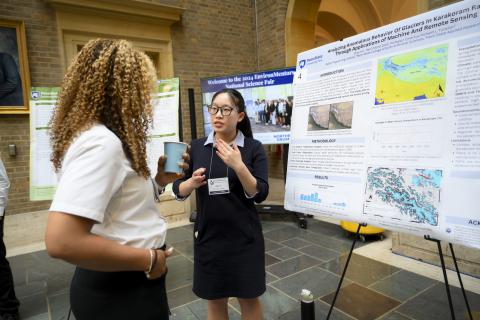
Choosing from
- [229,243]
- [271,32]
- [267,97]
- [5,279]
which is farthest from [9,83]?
[271,32]

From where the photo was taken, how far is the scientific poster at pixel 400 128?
52.9 inches

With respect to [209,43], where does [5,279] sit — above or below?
below

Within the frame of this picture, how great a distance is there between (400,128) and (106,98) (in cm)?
131

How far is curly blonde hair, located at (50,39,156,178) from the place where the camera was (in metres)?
0.97

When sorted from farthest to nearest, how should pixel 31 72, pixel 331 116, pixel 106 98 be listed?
pixel 31 72 → pixel 331 116 → pixel 106 98

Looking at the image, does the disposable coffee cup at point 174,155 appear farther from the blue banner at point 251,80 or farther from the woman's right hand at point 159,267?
the blue banner at point 251,80

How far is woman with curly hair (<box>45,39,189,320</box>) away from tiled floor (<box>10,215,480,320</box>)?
1672 mm

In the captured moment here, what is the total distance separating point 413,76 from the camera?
4.94 ft

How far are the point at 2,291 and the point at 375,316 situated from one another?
2864mm

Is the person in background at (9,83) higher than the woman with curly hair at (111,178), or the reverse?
the person in background at (9,83)

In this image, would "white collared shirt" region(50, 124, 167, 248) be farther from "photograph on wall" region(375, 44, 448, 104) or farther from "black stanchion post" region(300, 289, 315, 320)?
"photograph on wall" region(375, 44, 448, 104)

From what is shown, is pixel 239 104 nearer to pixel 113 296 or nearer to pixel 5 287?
pixel 113 296

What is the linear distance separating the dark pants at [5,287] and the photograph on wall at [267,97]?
335 cm

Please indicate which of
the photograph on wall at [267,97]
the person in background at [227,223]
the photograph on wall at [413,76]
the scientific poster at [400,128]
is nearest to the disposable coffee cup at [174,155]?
the person in background at [227,223]
